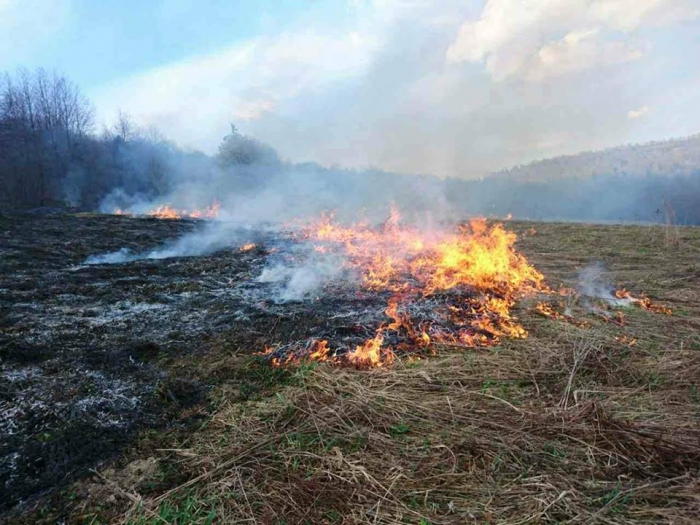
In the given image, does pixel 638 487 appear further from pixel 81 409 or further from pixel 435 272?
pixel 435 272

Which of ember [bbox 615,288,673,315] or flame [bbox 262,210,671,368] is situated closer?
flame [bbox 262,210,671,368]

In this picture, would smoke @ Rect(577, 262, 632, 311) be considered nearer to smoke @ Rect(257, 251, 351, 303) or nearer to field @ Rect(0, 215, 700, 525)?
field @ Rect(0, 215, 700, 525)

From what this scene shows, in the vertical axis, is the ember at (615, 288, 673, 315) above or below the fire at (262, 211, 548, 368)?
below

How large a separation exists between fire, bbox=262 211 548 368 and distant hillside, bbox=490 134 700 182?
73.3 feet

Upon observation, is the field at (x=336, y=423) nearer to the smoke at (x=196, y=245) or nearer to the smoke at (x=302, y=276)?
the smoke at (x=302, y=276)

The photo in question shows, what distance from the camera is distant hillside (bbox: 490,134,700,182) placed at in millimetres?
25584

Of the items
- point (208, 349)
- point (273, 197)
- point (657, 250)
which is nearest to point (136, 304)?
point (208, 349)

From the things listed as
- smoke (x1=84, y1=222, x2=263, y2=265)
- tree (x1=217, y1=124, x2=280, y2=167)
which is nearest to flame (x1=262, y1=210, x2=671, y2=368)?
smoke (x1=84, y1=222, x2=263, y2=265)

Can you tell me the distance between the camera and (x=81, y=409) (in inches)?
122

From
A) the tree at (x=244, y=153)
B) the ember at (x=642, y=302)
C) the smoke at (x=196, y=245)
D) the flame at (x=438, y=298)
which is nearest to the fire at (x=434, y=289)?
the flame at (x=438, y=298)

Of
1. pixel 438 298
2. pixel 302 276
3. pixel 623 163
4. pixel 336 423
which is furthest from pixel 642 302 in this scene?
pixel 623 163

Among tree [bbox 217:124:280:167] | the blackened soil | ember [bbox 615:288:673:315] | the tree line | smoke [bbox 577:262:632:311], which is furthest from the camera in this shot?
tree [bbox 217:124:280:167]

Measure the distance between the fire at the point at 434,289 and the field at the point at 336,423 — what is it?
0.94 feet

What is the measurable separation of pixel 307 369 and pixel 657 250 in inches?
419
